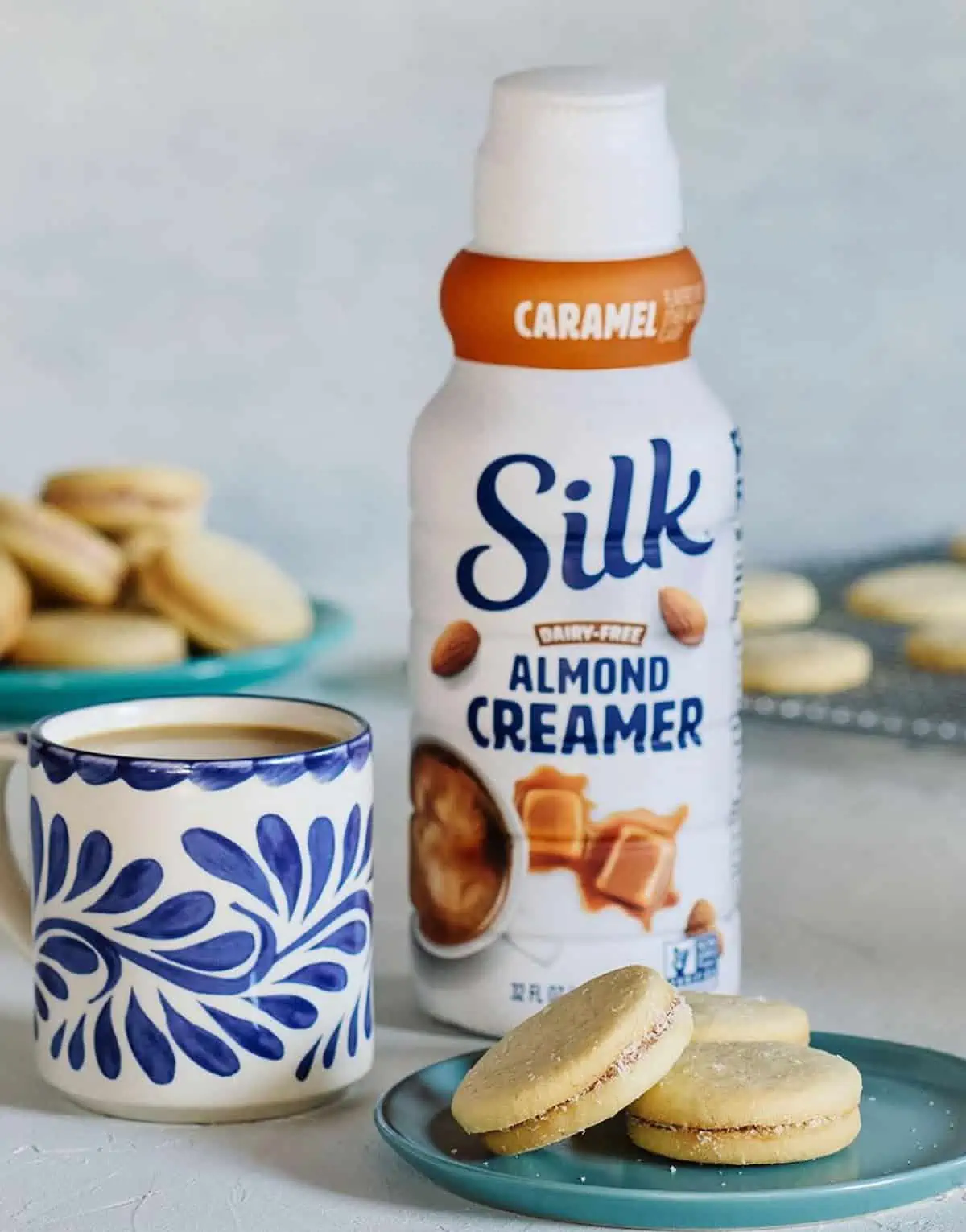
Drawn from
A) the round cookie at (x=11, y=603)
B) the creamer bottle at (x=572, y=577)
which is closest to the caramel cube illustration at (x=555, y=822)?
the creamer bottle at (x=572, y=577)

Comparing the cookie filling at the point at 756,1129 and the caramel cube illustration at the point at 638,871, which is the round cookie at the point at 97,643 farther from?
the cookie filling at the point at 756,1129

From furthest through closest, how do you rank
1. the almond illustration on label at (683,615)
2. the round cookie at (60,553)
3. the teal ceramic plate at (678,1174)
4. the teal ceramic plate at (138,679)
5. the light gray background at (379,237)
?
the light gray background at (379,237)
the round cookie at (60,553)
the teal ceramic plate at (138,679)
the almond illustration on label at (683,615)
the teal ceramic plate at (678,1174)

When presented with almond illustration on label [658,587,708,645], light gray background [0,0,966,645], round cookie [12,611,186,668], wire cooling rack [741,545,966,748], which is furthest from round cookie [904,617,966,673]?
almond illustration on label [658,587,708,645]

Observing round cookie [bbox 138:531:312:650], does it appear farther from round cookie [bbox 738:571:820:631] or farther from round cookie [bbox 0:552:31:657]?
round cookie [bbox 738:571:820:631]

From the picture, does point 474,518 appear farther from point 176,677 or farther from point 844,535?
point 844,535

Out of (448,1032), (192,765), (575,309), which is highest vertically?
(575,309)

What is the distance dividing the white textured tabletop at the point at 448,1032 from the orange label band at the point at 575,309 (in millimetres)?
204

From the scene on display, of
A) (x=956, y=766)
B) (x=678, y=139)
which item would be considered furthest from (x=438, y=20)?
(x=956, y=766)

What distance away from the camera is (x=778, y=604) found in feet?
3.78

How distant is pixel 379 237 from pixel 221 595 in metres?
0.32

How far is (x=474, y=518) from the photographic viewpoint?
60 cm

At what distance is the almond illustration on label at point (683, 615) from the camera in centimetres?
61

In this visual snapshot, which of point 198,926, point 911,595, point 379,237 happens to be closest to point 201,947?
point 198,926

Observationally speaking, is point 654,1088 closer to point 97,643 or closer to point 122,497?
point 97,643
